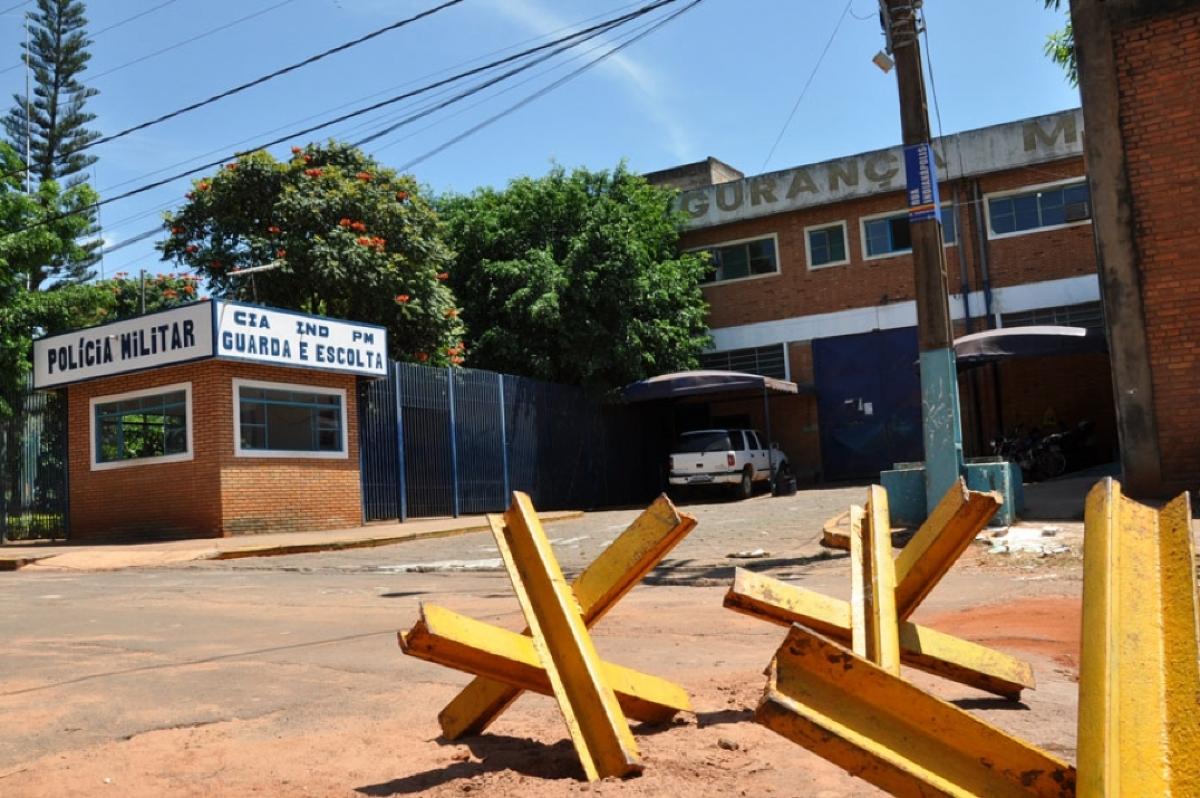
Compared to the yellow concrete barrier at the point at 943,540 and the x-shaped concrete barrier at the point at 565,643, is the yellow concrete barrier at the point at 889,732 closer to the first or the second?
the x-shaped concrete barrier at the point at 565,643

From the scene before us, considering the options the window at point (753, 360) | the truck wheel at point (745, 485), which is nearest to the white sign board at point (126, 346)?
the truck wheel at point (745, 485)

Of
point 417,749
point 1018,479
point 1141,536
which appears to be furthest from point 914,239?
point 1141,536

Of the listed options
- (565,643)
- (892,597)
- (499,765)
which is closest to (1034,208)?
(892,597)

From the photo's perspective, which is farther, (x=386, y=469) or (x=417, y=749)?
(x=386, y=469)

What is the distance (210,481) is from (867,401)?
16.9m

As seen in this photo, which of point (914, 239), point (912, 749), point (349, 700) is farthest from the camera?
point (914, 239)

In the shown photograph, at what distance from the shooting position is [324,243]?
22.4m

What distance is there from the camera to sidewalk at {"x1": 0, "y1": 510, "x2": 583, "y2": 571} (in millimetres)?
14516

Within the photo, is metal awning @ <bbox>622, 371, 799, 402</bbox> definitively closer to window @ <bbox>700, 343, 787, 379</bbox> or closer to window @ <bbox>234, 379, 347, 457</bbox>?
window @ <bbox>700, 343, 787, 379</bbox>

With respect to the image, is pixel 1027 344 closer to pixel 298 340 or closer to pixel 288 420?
pixel 298 340

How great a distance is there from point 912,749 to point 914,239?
10751 millimetres

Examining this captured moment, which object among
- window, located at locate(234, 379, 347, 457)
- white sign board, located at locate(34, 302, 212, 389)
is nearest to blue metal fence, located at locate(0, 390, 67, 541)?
white sign board, located at locate(34, 302, 212, 389)

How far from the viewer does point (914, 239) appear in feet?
38.6

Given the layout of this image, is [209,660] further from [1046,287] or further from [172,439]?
[1046,287]
